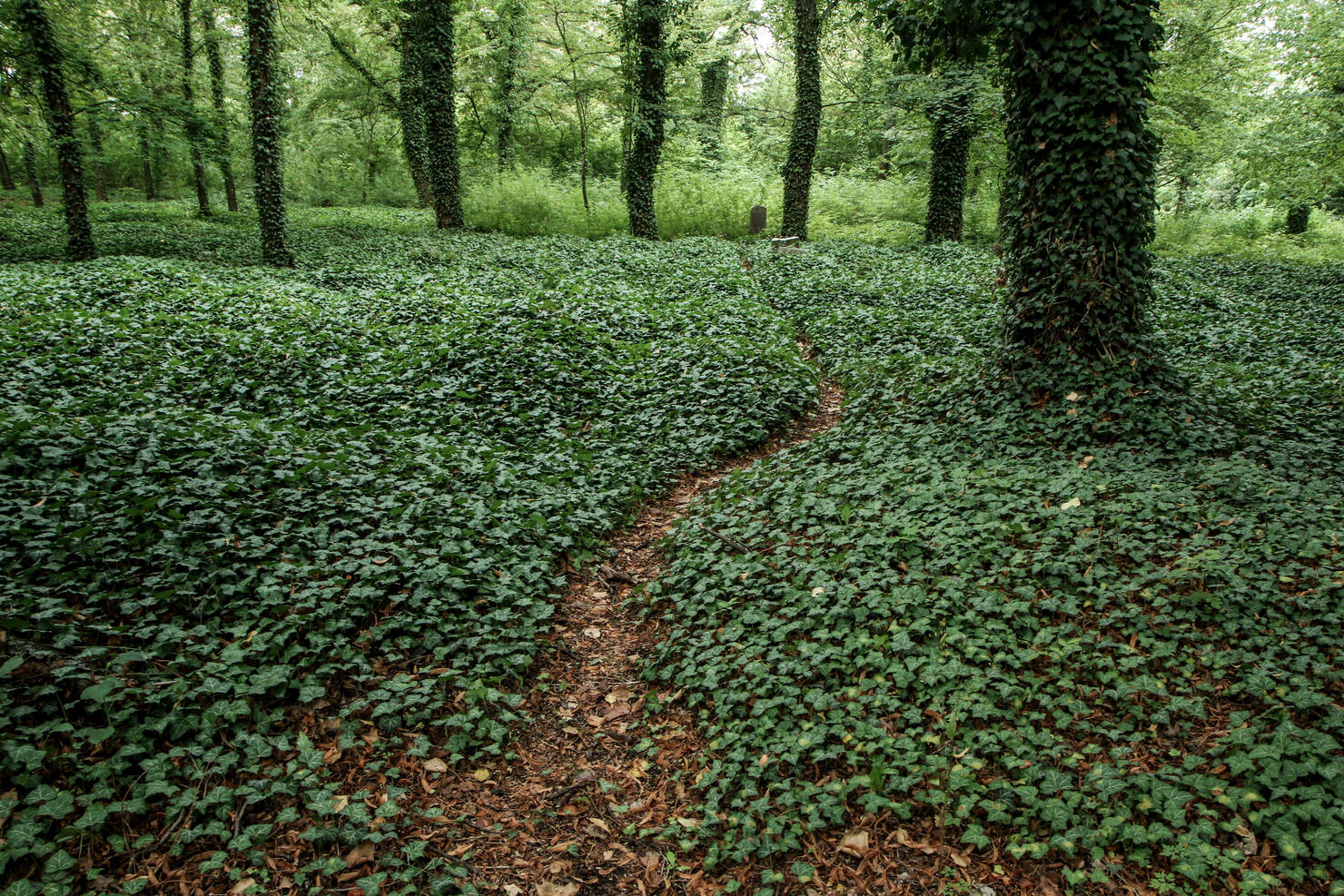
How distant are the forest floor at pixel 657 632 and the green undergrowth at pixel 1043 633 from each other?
23mm

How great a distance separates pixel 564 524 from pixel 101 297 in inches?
347

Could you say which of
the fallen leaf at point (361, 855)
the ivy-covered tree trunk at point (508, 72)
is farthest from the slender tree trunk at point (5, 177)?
the fallen leaf at point (361, 855)

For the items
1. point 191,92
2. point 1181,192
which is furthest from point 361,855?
point 1181,192

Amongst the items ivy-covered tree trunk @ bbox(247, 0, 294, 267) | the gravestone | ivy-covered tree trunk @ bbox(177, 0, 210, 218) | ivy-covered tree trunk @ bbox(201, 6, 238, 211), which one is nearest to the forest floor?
ivy-covered tree trunk @ bbox(247, 0, 294, 267)

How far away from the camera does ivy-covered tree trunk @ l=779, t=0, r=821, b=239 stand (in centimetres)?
1845

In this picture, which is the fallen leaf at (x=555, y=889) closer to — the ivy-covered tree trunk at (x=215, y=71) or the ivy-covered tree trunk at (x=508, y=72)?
the ivy-covered tree trunk at (x=215, y=71)

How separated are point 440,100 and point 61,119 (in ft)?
27.4

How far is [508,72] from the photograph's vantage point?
933 inches

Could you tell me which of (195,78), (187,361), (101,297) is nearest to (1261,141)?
(187,361)

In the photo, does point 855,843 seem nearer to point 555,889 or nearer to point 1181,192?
point 555,889

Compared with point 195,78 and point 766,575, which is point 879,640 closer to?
point 766,575

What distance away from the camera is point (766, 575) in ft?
16.9

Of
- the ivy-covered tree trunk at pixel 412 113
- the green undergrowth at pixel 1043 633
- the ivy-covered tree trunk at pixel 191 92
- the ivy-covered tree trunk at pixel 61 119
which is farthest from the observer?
the ivy-covered tree trunk at pixel 412 113

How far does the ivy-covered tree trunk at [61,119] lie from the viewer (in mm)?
13016
